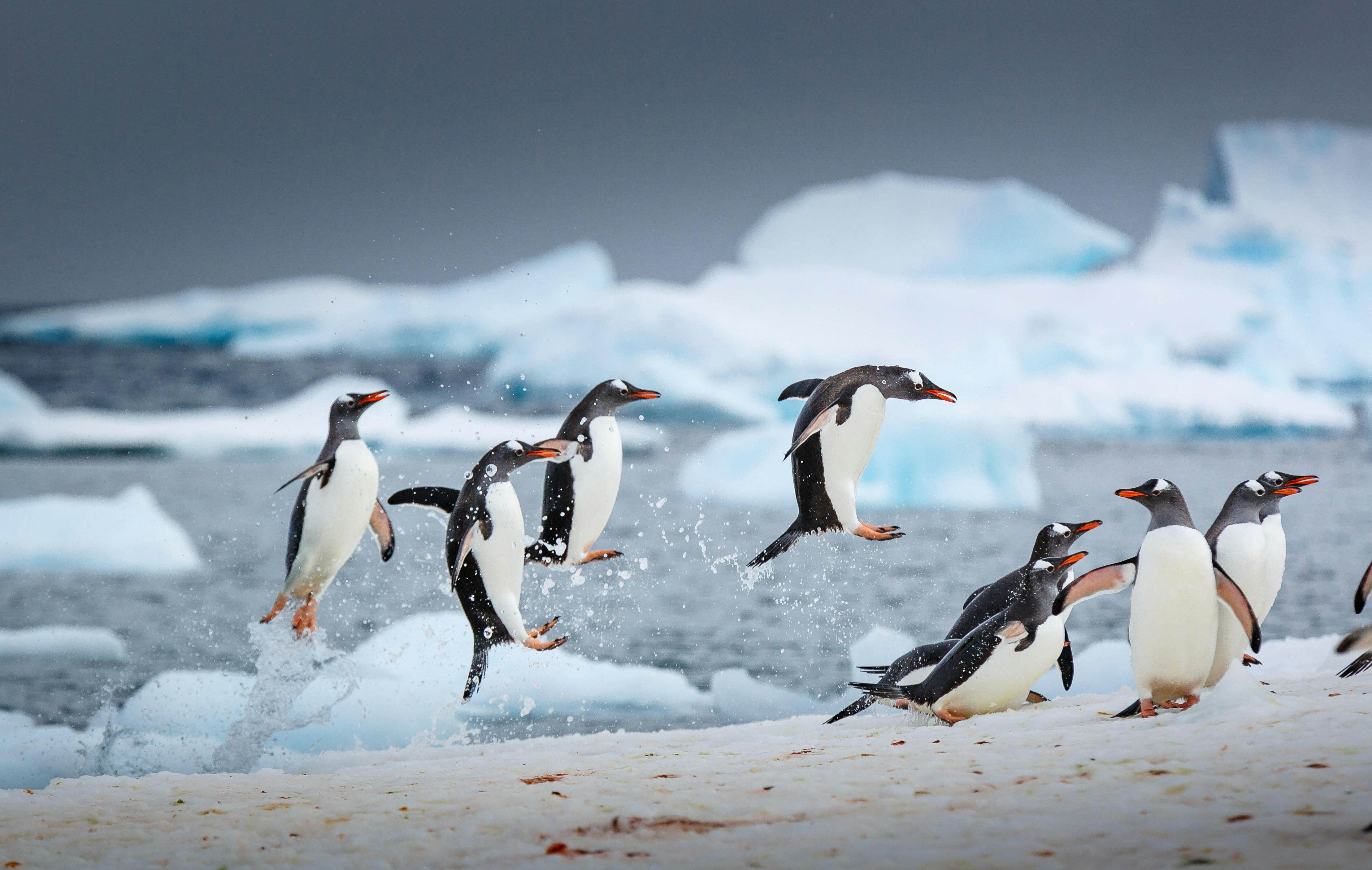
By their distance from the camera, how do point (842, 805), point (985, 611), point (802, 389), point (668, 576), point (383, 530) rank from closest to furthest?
point (842, 805) < point (985, 611) < point (802, 389) < point (383, 530) < point (668, 576)

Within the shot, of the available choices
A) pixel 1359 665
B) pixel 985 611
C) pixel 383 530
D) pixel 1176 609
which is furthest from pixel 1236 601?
pixel 383 530

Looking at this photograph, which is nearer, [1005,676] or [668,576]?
[1005,676]

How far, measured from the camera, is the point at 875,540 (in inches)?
155

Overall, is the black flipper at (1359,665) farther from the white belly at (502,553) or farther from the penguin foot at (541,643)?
the white belly at (502,553)

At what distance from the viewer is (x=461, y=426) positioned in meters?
25.3

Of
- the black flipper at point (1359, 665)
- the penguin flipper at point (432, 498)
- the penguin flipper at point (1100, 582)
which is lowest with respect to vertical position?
the black flipper at point (1359, 665)

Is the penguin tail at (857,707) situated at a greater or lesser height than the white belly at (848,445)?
lesser

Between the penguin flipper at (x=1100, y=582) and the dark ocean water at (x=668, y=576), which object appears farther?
the dark ocean water at (x=668, y=576)

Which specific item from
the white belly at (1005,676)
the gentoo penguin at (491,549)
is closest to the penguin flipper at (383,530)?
the gentoo penguin at (491,549)

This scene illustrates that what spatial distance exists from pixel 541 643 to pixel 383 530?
5.26 feet

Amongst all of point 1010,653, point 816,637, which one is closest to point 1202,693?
point 1010,653

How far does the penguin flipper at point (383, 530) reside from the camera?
5.29 meters

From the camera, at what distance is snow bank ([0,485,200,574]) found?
12492 mm

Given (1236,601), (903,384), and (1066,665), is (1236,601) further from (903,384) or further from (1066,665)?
(903,384)
